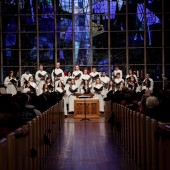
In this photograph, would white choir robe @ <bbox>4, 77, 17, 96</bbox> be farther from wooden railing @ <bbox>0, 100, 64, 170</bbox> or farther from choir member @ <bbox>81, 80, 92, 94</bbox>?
wooden railing @ <bbox>0, 100, 64, 170</bbox>

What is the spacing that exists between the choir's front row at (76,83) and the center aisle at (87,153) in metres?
7.86

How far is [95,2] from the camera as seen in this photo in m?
23.2

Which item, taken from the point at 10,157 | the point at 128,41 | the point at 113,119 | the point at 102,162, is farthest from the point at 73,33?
the point at 10,157

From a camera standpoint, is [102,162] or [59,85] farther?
[59,85]

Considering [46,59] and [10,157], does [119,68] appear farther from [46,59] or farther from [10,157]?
[10,157]

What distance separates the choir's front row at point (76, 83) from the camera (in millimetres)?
21094

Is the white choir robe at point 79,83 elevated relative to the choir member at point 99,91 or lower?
elevated

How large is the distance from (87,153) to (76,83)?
1245 cm

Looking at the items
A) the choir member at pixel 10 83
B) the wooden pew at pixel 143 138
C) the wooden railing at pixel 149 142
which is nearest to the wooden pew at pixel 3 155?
the wooden railing at pixel 149 142

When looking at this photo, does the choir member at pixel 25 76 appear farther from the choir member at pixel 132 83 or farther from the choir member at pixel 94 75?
the choir member at pixel 132 83

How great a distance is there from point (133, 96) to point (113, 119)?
4.10 feet

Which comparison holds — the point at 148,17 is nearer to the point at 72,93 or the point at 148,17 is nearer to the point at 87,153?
the point at 72,93

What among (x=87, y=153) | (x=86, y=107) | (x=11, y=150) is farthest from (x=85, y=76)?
(x=11, y=150)

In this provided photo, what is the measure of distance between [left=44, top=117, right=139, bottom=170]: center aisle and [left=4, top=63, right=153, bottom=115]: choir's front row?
309 inches
